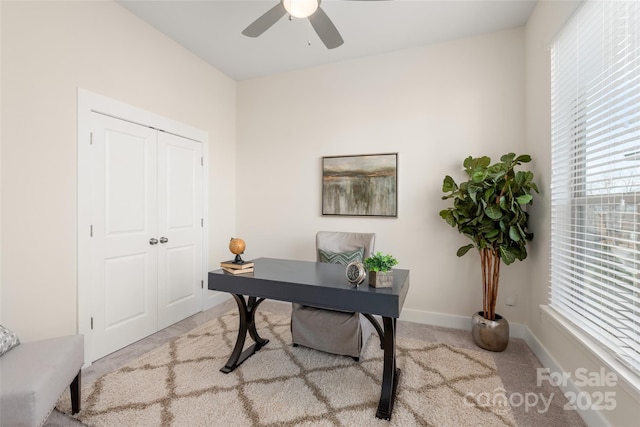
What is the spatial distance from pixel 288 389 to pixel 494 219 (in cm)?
205

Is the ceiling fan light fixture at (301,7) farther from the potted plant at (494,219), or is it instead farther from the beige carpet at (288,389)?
the beige carpet at (288,389)

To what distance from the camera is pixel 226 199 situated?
3.78 metres

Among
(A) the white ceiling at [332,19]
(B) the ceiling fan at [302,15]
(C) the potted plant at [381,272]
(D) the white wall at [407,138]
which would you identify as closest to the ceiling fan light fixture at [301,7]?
(B) the ceiling fan at [302,15]

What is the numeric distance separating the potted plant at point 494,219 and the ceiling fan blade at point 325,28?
1579mm

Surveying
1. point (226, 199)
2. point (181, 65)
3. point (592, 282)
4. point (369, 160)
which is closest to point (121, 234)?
point (226, 199)

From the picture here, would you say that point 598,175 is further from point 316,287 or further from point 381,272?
point 316,287

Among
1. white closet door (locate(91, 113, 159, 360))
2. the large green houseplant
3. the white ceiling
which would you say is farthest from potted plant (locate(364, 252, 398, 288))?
white closet door (locate(91, 113, 159, 360))

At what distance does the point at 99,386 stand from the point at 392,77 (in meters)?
3.78

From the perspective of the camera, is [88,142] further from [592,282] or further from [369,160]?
[592,282]

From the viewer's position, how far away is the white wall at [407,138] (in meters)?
2.78

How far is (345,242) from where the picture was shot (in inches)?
108

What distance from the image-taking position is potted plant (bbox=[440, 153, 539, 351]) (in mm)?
2293

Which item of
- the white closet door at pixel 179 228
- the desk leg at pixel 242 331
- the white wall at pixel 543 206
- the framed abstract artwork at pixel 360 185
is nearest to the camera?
the white wall at pixel 543 206

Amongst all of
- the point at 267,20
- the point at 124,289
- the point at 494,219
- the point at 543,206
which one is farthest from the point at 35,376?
the point at 543,206
